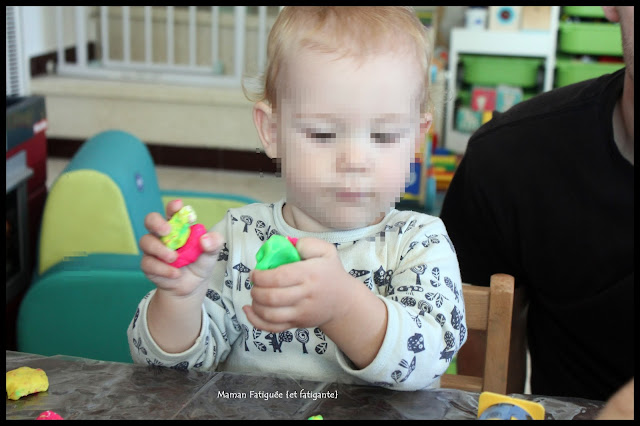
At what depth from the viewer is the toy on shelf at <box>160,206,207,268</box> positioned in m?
0.62

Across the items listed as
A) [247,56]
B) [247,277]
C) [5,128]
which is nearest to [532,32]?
[247,56]

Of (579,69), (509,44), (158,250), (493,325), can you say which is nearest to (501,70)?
(509,44)

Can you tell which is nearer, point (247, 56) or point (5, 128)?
point (5, 128)

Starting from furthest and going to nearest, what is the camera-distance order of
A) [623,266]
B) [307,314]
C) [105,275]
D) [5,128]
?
[5,128] < [105,275] < [623,266] < [307,314]

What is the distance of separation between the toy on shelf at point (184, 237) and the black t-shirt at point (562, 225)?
1.67ft

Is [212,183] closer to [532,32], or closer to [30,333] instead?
[532,32]

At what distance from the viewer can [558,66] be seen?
3.28 meters

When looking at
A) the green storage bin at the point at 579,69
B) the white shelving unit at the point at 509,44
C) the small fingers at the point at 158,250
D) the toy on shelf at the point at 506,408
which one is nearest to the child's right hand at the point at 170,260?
the small fingers at the point at 158,250

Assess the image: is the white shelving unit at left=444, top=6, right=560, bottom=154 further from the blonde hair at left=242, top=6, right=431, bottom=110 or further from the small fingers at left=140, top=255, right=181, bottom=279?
the small fingers at left=140, top=255, right=181, bottom=279

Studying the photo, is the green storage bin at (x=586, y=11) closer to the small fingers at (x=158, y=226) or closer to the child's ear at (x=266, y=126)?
the child's ear at (x=266, y=126)

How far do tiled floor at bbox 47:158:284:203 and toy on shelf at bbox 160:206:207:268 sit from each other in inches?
96.2

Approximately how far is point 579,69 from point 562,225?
2478 mm

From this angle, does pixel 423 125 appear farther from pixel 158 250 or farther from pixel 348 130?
pixel 158 250

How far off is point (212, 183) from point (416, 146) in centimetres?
271
